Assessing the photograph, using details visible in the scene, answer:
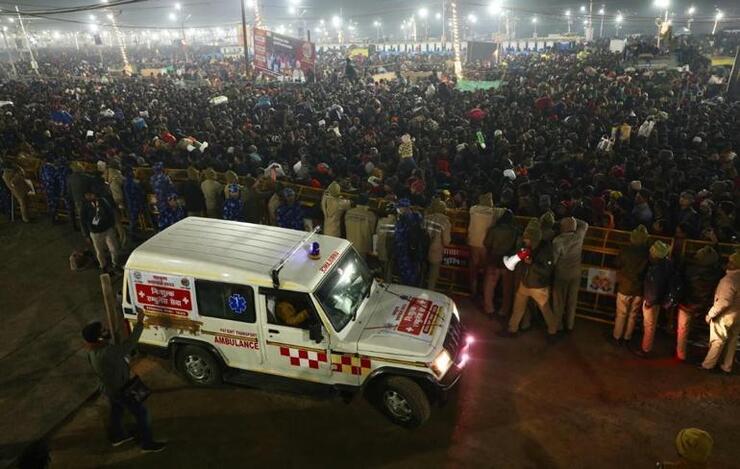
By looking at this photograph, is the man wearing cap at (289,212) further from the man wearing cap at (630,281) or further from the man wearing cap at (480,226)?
the man wearing cap at (630,281)

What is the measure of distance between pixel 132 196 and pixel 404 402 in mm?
8074

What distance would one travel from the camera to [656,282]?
6.57 meters

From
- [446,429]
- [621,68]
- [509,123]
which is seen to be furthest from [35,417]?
[621,68]

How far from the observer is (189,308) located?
19.7 ft

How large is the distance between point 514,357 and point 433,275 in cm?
193

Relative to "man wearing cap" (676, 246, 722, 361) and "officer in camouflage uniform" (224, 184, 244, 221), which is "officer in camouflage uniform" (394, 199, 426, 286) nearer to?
"officer in camouflage uniform" (224, 184, 244, 221)

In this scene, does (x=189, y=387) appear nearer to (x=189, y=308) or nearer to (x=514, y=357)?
(x=189, y=308)

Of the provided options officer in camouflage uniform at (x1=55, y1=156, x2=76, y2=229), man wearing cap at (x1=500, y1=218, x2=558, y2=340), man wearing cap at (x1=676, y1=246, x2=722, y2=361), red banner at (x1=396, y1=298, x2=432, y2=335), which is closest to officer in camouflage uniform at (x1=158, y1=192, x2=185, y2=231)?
officer in camouflage uniform at (x1=55, y1=156, x2=76, y2=229)

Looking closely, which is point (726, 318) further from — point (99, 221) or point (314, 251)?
point (99, 221)

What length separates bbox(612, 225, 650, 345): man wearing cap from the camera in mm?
6684

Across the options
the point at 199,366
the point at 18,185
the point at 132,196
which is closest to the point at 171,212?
the point at 132,196

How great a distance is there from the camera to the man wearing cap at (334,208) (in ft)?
28.4

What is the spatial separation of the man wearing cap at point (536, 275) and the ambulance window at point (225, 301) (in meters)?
3.96

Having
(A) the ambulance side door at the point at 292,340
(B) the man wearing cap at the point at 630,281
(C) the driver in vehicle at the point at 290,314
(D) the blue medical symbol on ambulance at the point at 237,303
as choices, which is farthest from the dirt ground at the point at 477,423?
(D) the blue medical symbol on ambulance at the point at 237,303
